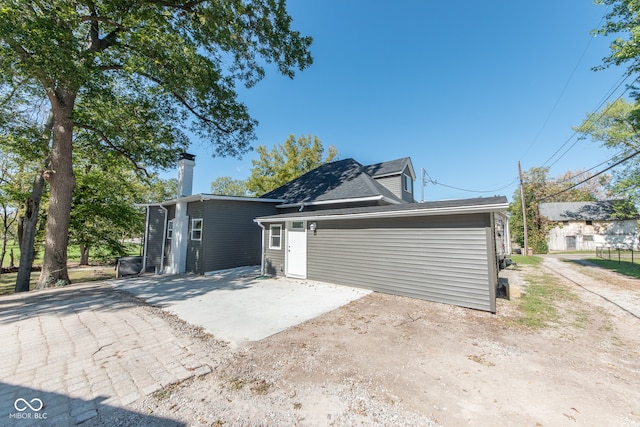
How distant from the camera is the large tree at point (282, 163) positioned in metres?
23.1

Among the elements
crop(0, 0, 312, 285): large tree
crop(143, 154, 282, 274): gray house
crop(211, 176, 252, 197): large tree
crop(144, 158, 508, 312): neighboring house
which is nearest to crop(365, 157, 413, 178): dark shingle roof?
crop(144, 158, 508, 312): neighboring house

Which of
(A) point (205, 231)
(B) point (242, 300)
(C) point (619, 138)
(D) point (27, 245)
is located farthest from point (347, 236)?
(C) point (619, 138)

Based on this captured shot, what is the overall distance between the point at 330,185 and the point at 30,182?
694 inches

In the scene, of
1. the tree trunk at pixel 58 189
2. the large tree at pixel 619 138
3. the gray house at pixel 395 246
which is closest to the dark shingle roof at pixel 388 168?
the gray house at pixel 395 246

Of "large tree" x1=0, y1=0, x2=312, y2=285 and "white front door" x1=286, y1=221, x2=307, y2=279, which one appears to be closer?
"large tree" x1=0, y1=0, x2=312, y2=285

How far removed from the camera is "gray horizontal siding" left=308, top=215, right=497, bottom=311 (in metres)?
5.59

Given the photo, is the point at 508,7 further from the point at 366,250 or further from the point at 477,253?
the point at 366,250

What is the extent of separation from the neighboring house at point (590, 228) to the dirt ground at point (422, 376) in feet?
97.8

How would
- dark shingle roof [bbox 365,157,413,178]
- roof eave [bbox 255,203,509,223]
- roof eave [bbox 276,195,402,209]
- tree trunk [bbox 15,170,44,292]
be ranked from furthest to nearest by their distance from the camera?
1. dark shingle roof [bbox 365,157,413,178]
2. roof eave [bbox 276,195,402,209]
3. tree trunk [bbox 15,170,44,292]
4. roof eave [bbox 255,203,509,223]

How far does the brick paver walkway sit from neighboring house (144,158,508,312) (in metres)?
5.13

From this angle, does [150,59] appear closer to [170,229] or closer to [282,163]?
[170,229]

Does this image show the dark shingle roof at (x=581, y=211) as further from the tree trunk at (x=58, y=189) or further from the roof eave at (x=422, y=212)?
the tree trunk at (x=58, y=189)

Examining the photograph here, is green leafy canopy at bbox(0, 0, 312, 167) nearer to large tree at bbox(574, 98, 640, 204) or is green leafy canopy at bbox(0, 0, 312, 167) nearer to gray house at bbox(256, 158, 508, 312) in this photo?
gray house at bbox(256, 158, 508, 312)

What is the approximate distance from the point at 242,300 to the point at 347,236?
12.6 feet
